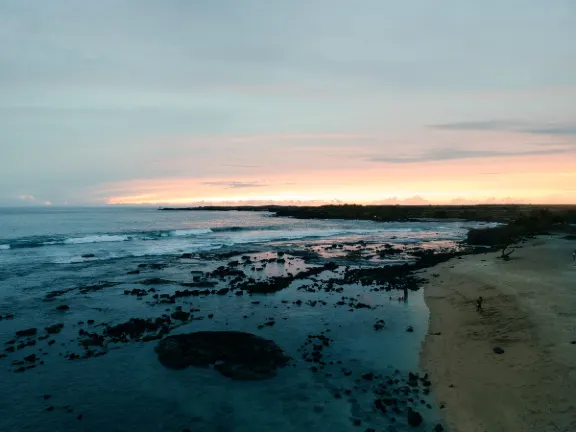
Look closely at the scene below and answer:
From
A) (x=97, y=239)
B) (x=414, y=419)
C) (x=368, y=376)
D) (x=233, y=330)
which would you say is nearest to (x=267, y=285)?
(x=233, y=330)

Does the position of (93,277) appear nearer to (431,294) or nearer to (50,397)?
(50,397)

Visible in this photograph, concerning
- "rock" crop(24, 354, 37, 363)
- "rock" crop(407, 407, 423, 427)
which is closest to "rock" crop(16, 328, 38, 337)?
"rock" crop(24, 354, 37, 363)

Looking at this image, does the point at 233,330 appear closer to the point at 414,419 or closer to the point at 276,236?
the point at 414,419

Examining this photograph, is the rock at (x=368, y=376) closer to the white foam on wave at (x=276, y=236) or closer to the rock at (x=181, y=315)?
the rock at (x=181, y=315)

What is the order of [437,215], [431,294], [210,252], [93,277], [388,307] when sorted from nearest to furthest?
[388,307], [431,294], [93,277], [210,252], [437,215]

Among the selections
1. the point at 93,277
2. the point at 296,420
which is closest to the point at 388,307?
the point at 296,420

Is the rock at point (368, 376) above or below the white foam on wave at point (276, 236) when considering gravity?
below

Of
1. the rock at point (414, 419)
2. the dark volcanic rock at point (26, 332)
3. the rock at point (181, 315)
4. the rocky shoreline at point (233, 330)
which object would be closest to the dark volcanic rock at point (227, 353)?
the rocky shoreline at point (233, 330)
